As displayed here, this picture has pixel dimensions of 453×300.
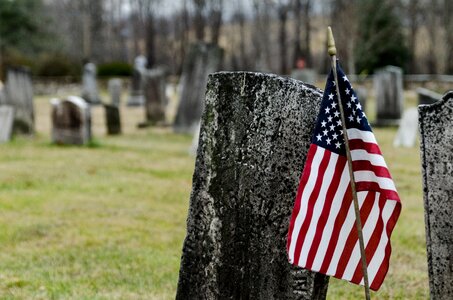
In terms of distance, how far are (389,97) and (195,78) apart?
596cm

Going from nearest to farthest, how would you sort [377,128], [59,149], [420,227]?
[420,227] < [59,149] < [377,128]

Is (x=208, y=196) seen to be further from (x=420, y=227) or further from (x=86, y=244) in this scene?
(x=420, y=227)

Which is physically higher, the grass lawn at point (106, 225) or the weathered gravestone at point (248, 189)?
the weathered gravestone at point (248, 189)

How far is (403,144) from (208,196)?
38.8ft

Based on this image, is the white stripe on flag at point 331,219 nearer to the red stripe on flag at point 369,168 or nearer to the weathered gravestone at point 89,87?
the red stripe on flag at point 369,168

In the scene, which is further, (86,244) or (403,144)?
(403,144)

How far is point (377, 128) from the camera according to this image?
776 inches

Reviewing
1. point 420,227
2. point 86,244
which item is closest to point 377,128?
point 420,227

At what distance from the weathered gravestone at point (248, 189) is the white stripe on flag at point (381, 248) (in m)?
0.27

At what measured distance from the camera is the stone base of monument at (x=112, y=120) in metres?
17.7

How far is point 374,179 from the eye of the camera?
3559 millimetres

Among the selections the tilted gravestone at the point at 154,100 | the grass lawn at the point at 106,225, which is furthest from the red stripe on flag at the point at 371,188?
the tilted gravestone at the point at 154,100

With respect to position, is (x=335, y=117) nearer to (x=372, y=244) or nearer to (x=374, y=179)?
(x=374, y=179)

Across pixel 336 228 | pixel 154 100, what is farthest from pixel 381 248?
pixel 154 100
